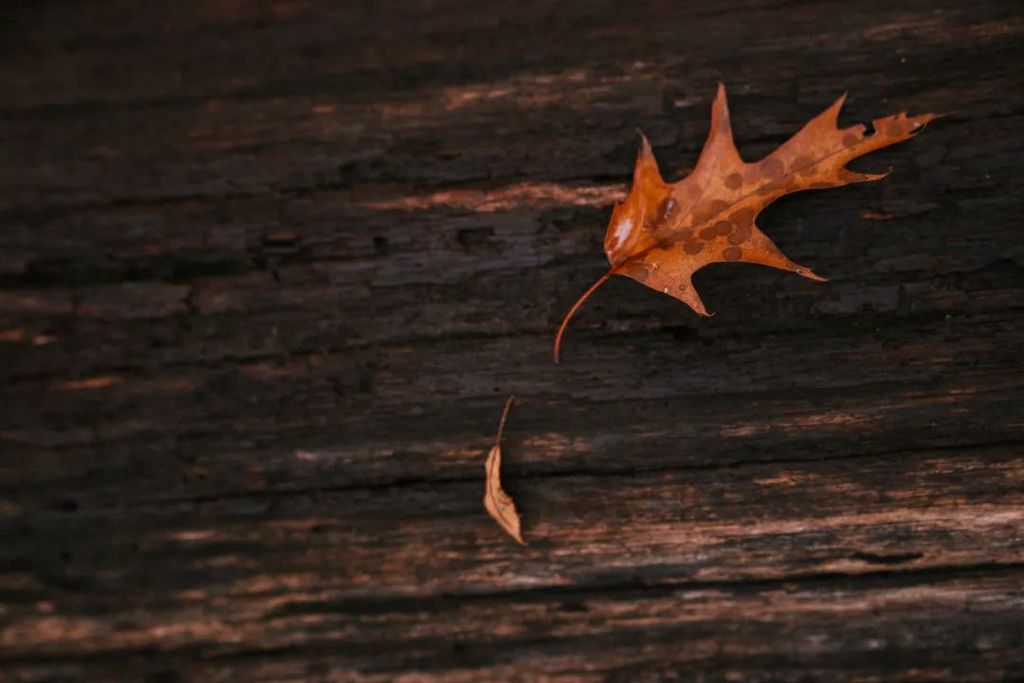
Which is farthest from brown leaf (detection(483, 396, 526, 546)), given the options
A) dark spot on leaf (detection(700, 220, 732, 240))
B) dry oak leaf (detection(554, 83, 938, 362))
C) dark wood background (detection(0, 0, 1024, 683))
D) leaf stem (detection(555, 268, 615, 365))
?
dark spot on leaf (detection(700, 220, 732, 240))

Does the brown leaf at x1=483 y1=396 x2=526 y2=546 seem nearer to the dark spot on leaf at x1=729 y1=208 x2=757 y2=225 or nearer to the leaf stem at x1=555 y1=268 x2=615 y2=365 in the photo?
the leaf stem at x1=555 y1=268 x2=615 y2=365

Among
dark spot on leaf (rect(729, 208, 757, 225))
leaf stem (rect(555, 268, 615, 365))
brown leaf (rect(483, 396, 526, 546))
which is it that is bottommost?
brown leaf (rect(483, 396, 526, 546))

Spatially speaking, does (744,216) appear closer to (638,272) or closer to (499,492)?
(638,272)

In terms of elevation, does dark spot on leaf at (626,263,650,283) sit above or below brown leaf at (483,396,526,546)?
above

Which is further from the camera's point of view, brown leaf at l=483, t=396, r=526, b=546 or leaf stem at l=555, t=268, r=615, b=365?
brown leaf at l=483, t=396, r=526, b=546

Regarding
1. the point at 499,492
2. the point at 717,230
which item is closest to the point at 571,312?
the point at 717,230

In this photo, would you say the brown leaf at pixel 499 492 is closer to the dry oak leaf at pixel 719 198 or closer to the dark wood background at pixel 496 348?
the dark wood background at pixel 496 348

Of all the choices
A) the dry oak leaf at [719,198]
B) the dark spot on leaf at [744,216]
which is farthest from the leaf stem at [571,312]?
the dark spot on leaf at [744,216]
